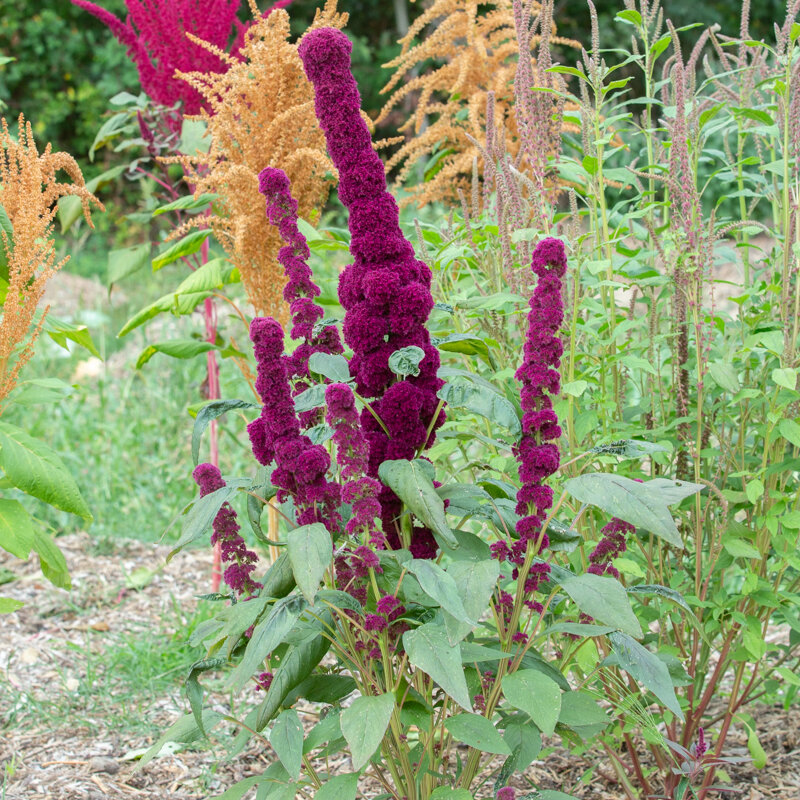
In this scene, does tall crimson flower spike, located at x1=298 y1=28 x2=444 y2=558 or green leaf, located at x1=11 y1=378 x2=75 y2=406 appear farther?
green leaf, located at x1=11 y1=378 x2=75 y2=406

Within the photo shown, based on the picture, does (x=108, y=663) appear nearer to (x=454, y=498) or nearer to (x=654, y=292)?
(x=454, y=498)

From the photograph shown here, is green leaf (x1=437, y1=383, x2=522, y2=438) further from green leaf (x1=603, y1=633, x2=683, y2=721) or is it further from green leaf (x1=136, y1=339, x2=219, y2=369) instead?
green leaf (x1=136, y1=339, x2=219, y2=369)

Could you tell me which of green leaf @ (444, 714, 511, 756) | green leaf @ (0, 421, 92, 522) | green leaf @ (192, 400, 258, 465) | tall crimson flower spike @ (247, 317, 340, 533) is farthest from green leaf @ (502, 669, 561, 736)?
green leaf @ (0, 421, 92, 522)

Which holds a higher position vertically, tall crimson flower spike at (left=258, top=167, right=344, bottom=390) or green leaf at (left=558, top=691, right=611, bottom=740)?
tall crimson flower spike at (left=258, top=167, right=344, bottom=390)

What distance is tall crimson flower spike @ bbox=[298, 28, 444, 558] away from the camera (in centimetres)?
146

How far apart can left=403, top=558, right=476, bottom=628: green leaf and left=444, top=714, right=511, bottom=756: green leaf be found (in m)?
0.21

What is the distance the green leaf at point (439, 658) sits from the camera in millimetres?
1242

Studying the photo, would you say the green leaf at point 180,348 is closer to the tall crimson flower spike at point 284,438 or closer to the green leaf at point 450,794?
the tall crimson flower spike at point 284,438

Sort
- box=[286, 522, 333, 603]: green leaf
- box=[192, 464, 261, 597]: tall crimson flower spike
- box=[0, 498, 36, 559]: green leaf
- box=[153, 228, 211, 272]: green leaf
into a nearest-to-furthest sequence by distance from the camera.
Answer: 1. box=[286, 522, 333, 603]: green leaf
2. box=[192, 464, 261, 597]: tall crimson flower spike
3. box=[0, 498, 36, 559]: green leaf
4. box=[153, 228, 211, 272]: green leaf

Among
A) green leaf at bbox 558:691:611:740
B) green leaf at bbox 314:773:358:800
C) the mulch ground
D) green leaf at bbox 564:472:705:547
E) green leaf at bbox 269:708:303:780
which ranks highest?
green leaf at bbox 564:472:705:547

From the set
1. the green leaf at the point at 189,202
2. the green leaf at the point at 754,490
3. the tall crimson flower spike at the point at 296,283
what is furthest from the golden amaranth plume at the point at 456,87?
the green leaf at the point at 754,490

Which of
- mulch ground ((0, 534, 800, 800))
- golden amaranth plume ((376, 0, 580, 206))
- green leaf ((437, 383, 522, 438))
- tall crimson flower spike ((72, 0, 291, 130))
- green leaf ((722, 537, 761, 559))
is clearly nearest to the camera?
green leaf ((437, 383, 522, 438))

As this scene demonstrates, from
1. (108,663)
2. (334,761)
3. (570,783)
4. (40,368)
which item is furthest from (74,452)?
(570,783)

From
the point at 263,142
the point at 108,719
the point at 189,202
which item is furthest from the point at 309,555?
the point at 189,202
